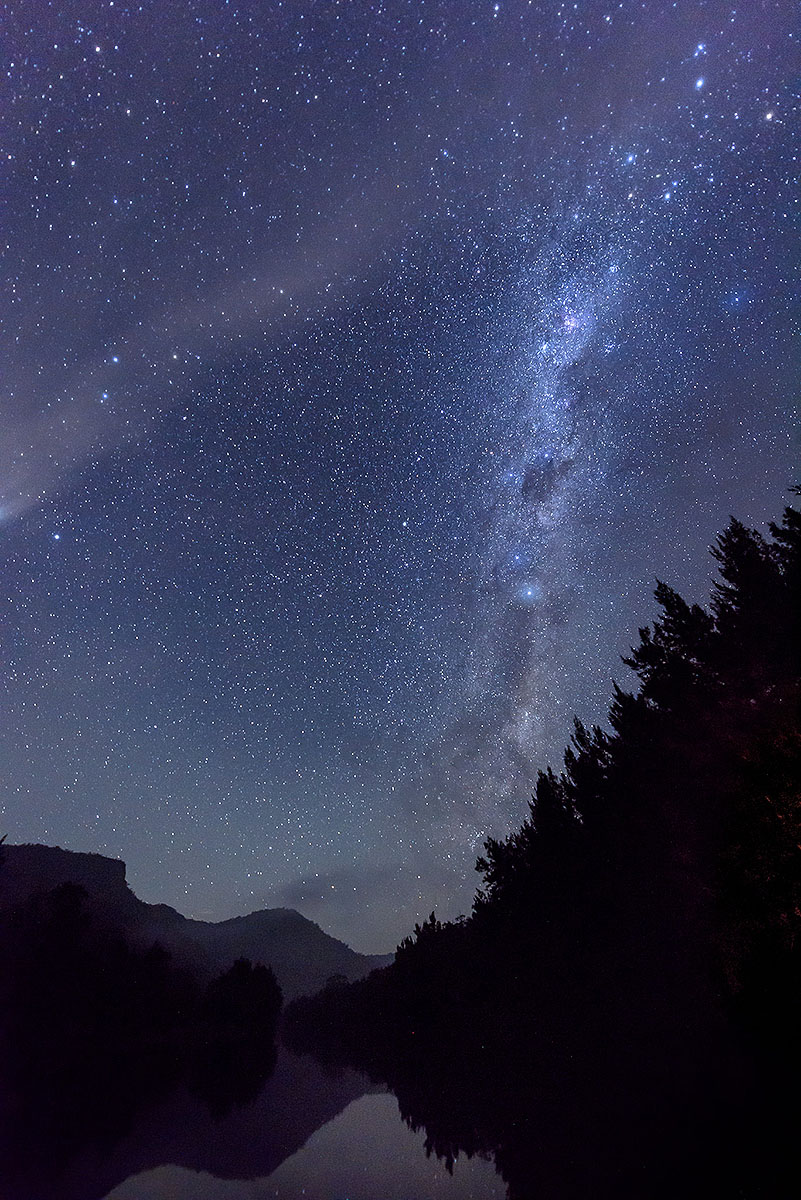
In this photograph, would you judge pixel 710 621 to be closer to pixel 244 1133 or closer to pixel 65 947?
pixel 244 1133

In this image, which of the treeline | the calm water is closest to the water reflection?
the calm water

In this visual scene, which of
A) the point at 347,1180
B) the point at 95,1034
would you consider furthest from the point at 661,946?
the point at 95,1034

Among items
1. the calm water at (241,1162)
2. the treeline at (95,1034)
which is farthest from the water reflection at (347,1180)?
the treeline at (95,1034)

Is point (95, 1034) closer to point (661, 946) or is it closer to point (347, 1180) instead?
point (661, 946)

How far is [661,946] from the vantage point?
3023 cm

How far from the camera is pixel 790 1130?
11.5m

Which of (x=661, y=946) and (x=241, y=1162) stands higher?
(x=661, y=946)

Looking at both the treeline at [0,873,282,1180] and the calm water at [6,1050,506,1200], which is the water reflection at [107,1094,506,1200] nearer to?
the calm water at [6,1050,506,1200]

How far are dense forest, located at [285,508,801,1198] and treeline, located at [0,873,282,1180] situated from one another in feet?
39.2

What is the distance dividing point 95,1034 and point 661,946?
57.4 metres

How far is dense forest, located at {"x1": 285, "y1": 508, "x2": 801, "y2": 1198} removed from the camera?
12922 mm

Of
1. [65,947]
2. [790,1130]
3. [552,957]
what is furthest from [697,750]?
[65,947]

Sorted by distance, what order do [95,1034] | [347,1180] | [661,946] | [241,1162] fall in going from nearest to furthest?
1. [347,1180]
2. [241,1162]
3. [661,946]
4. [95,1034]

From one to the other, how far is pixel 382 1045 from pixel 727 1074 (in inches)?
2663
